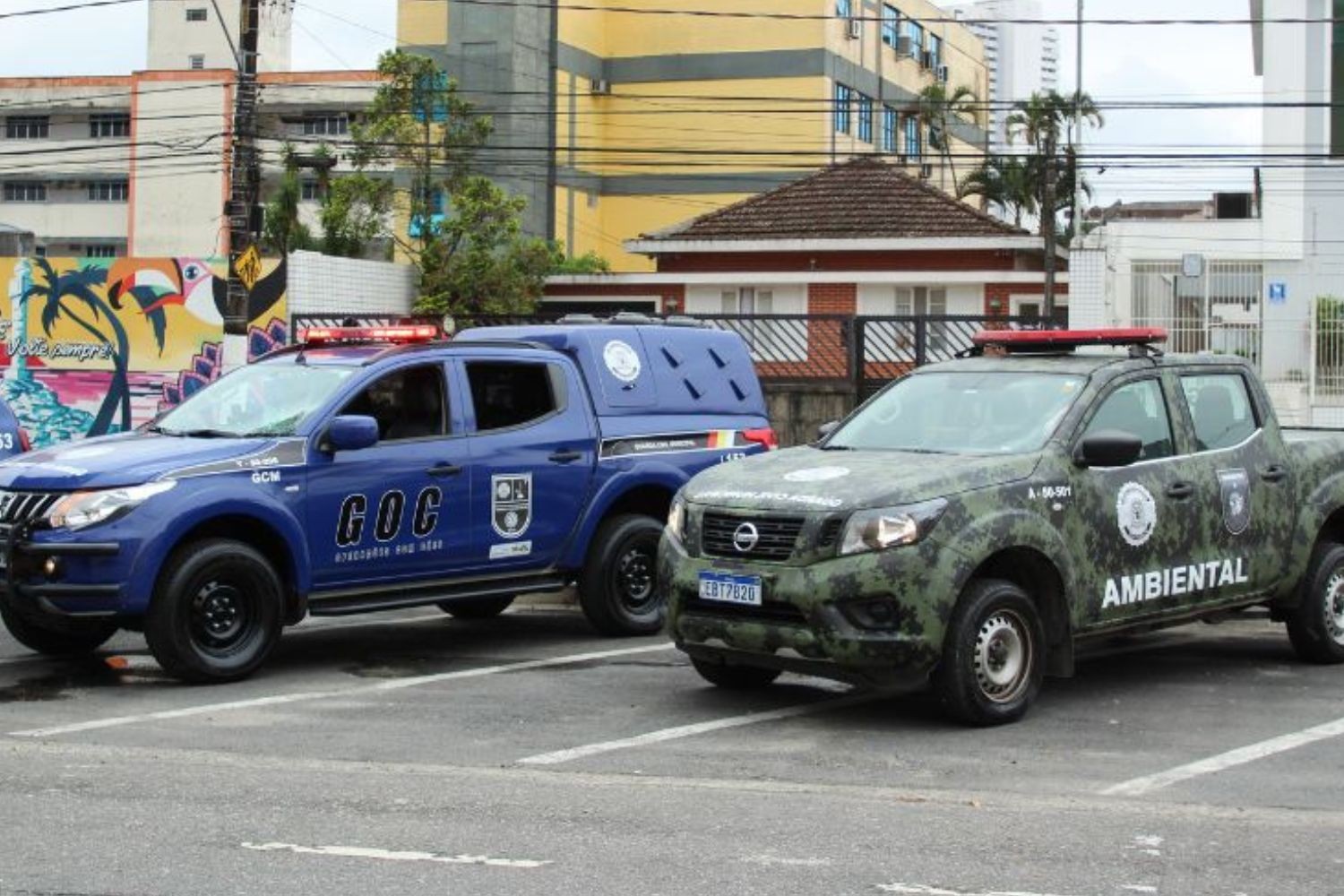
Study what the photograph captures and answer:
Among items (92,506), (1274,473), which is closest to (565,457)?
(92,506)

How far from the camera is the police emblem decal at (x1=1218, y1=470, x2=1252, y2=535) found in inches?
391

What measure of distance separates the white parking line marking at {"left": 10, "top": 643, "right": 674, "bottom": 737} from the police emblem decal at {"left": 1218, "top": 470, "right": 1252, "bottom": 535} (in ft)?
11.9

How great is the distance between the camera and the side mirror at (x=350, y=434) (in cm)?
1031

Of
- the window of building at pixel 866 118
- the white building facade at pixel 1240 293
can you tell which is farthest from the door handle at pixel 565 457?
the window of building at pixel 866 118

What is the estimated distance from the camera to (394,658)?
11430mm

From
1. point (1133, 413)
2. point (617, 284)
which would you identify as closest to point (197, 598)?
point (1133, 413)

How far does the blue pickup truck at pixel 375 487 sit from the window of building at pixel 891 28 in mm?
60737

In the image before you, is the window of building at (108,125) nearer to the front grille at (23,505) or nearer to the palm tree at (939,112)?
the palm tree at (939,112)

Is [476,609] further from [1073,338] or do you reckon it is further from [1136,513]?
[1136,513]

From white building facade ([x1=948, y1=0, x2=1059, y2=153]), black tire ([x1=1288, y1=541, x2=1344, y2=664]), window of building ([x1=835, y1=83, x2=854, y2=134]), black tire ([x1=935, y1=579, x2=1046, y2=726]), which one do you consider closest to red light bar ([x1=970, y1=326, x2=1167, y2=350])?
black tire ([x1=1288, y1=541, x2=1344, y2=664])

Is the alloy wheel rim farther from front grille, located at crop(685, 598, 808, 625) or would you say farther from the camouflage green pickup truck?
front grille, located at crop(685, 598, 808, 625)

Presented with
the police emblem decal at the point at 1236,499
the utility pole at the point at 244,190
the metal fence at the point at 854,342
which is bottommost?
the police emblem decal at the point at 1236,499

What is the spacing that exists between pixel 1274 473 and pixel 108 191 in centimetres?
7199

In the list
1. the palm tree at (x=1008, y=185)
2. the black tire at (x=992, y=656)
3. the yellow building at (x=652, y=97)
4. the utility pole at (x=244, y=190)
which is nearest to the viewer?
the black tire at (x=992, y=656)
